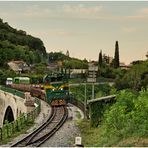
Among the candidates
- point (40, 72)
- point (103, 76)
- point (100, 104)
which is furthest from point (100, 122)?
point (40, 72)

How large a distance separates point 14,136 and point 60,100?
1941 cm

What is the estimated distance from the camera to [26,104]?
46.9 meters

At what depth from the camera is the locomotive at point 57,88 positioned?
4903 cm

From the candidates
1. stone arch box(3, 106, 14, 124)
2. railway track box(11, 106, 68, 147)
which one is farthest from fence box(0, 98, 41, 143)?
stone arch box(3, 106, 14, 124)

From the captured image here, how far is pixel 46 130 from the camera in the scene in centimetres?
3262

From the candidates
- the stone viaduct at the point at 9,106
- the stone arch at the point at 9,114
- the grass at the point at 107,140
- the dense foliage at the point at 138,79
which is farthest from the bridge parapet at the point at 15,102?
the grass at the point at 107,140

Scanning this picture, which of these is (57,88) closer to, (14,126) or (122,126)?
(14,126)

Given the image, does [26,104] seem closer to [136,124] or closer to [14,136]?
[14,136]

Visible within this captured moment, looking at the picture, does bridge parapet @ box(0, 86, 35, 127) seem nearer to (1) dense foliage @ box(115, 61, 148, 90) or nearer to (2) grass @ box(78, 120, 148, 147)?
(1) dense foliage @ box(115, 61, 148, 90)

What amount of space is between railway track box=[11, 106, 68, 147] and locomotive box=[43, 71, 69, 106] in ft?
14.7

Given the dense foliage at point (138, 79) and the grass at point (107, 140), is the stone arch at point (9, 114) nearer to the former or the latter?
the dense foliage at point (138, 79)

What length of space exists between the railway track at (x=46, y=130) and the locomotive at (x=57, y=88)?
14.7 feet

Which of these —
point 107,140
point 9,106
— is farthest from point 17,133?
point 9,106

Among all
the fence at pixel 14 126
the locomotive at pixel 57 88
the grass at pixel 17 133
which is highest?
the locomotive at pixel 57 88
